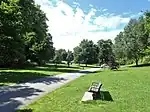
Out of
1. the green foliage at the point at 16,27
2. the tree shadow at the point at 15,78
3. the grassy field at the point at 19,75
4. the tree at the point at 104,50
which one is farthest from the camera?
the tree at the point at 104,50

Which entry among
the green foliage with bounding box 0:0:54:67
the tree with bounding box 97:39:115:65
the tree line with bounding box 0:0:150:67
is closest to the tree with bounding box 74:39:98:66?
the tree line with bounding box 0:0:150:67

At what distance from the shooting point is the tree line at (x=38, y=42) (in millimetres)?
45856

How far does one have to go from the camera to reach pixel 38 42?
79.3 meters

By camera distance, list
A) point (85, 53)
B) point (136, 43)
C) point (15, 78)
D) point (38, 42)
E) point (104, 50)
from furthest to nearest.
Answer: point (104, 50), point (85, 53), point (136, 43), point (38, 42), point (15, 78)

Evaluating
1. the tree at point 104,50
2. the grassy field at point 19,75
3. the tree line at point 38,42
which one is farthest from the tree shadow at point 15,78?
the tree at point 104,50

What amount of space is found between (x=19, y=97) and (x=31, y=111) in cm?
506

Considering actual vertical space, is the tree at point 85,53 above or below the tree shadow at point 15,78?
above

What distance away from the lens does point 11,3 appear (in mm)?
34281

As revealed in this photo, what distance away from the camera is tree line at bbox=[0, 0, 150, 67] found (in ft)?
150

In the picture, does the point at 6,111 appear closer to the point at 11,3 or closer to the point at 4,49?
the point at 11,3

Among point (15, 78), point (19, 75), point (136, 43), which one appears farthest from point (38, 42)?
point (15, 78)

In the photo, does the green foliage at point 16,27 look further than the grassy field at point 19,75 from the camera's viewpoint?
Yes

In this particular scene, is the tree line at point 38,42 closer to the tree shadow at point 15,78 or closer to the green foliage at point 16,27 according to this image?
the green foliage at point 16,27

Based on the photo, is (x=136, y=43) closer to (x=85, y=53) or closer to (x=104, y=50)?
(x=85, y=53)
